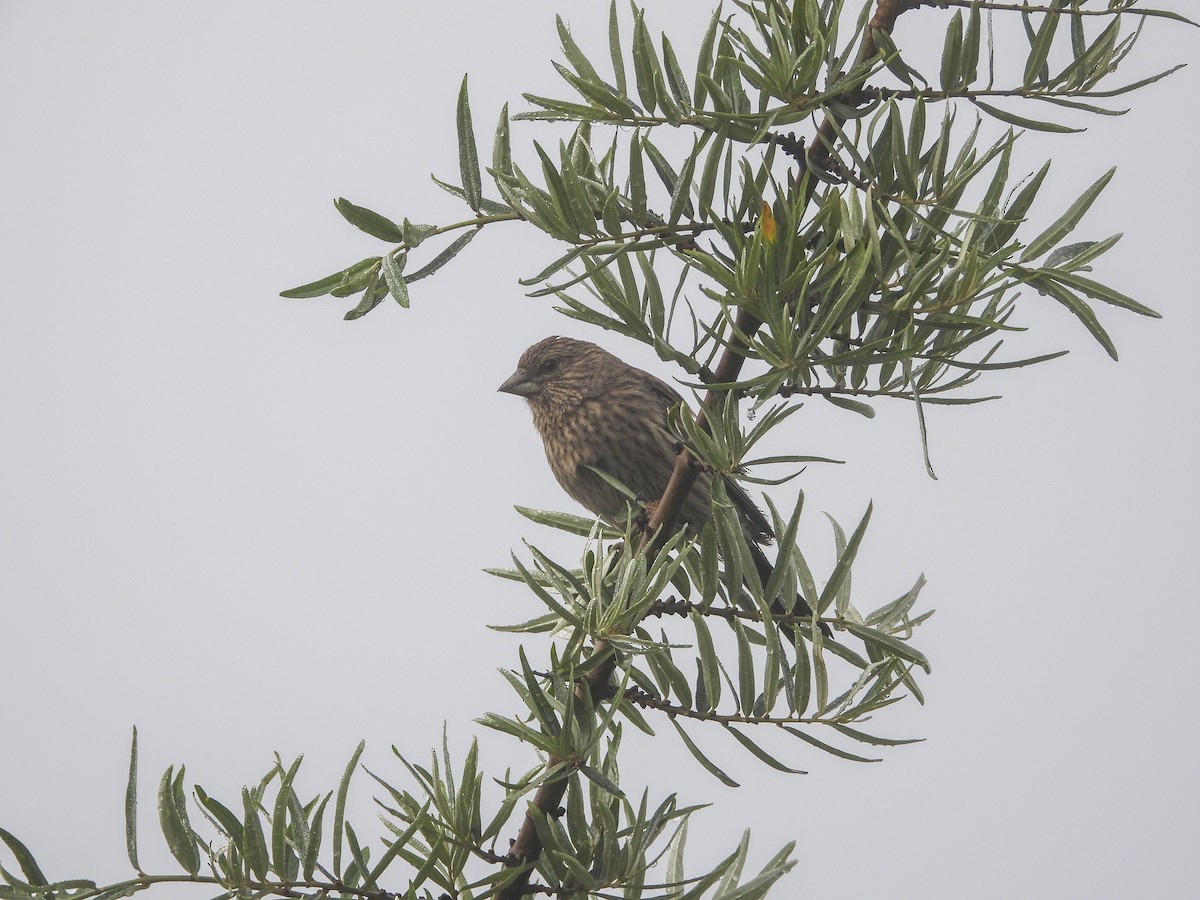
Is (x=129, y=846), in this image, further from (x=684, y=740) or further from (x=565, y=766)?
(x=684, y=740)

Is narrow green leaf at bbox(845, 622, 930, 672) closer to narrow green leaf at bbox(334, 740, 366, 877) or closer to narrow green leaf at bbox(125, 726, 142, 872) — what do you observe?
narrow green leaf at bbox(334, 740, 366, 877)

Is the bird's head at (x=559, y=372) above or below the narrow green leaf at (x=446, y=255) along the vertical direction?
above

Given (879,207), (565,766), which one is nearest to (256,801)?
(565,766)

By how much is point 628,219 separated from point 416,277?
0.39 metres

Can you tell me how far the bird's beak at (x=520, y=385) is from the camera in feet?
17.8

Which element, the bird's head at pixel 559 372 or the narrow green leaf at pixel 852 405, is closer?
the narrow green leaf at pixel 852 405

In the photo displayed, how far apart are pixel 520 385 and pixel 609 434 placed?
731 millimetres

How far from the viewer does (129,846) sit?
208cm

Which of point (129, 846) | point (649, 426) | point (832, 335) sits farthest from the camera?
point (649, 426)

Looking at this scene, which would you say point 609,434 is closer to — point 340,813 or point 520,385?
point 520,385

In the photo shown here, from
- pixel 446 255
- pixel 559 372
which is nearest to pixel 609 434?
pixel 559 372

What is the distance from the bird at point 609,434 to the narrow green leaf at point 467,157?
7.28 ft

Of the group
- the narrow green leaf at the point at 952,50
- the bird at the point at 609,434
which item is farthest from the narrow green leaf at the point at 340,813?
the bird at the point at 609,434

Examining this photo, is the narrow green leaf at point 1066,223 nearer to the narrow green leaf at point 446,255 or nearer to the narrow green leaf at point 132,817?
the narrow green leaf at point 446,255
